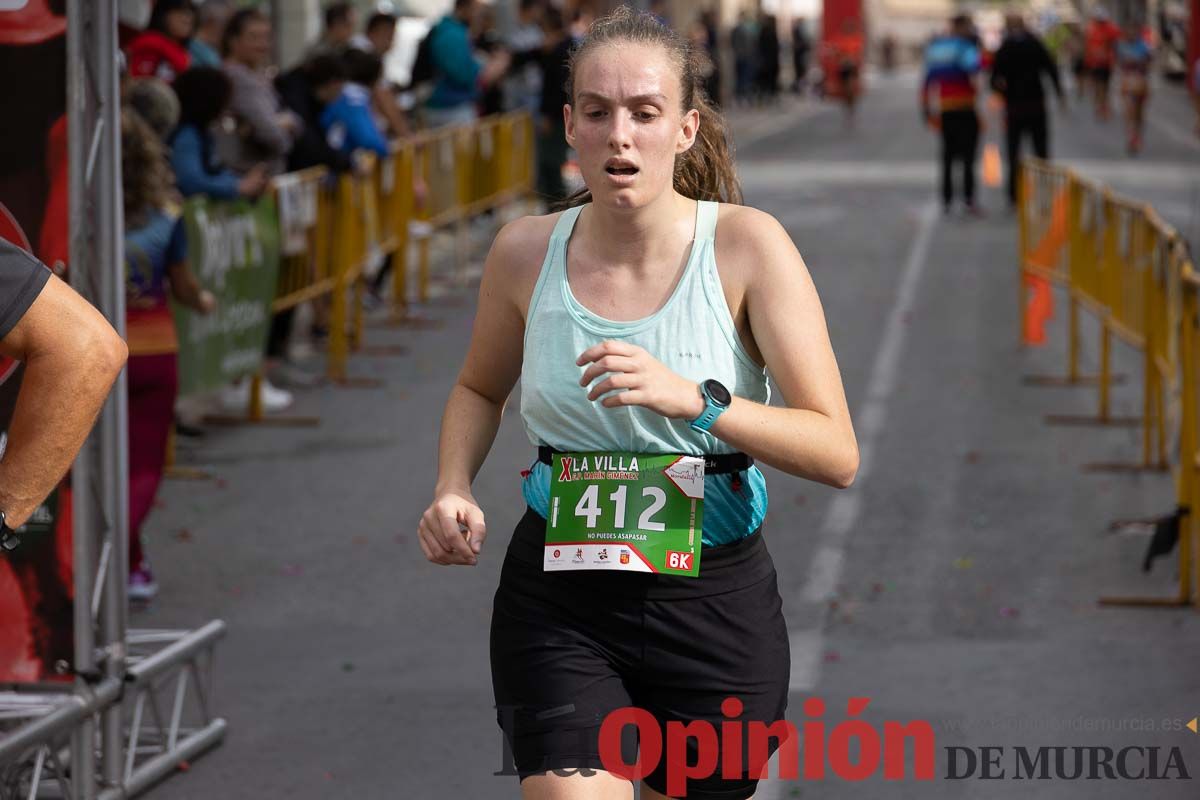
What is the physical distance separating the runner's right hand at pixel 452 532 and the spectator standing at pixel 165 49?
28.8ft

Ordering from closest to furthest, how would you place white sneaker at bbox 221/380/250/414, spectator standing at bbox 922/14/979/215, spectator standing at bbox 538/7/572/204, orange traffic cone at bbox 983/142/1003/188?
1. white sneaker at bbox 221/380/250/414
2. spectator standing at bbox 538/7/572/204
3. spectator standing at bbox 922/14/979/215
4. orange traffic cone at bbox 983/142/1003/188

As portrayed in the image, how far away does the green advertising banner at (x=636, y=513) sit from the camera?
11.4 ft

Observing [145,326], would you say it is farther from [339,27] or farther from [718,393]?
[339,27]

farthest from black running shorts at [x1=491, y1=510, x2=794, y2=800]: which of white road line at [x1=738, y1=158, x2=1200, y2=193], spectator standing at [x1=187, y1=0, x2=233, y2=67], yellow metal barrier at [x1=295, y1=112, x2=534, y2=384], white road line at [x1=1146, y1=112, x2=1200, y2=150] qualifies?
white road line at [x1=1146, y1=112, x2=1200, y2=150]

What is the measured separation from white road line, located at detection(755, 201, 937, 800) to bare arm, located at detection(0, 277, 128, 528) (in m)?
2.57

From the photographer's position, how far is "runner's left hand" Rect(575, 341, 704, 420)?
121 inches

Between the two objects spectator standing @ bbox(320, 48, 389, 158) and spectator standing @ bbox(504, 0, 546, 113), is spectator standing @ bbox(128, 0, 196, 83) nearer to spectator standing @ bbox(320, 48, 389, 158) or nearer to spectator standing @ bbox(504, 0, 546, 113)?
spectator standing @ bbox(320, 48, 389, 158)

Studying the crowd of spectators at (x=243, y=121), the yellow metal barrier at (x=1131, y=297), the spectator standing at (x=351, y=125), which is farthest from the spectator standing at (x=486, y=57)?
the yellow metal barrier at (x=1131, y=297)

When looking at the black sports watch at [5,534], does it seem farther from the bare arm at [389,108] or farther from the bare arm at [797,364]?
the bare arm at [389,108]

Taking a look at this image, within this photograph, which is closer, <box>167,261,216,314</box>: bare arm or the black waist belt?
the black waist belt

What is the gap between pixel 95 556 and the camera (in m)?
5.64

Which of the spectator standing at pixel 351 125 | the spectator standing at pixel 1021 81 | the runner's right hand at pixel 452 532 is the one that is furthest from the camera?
the spectator standing at pixel 1021 81

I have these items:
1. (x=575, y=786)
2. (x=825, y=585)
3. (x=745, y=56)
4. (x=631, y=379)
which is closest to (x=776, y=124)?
(x=745, y=56)

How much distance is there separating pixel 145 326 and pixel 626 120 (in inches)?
189
